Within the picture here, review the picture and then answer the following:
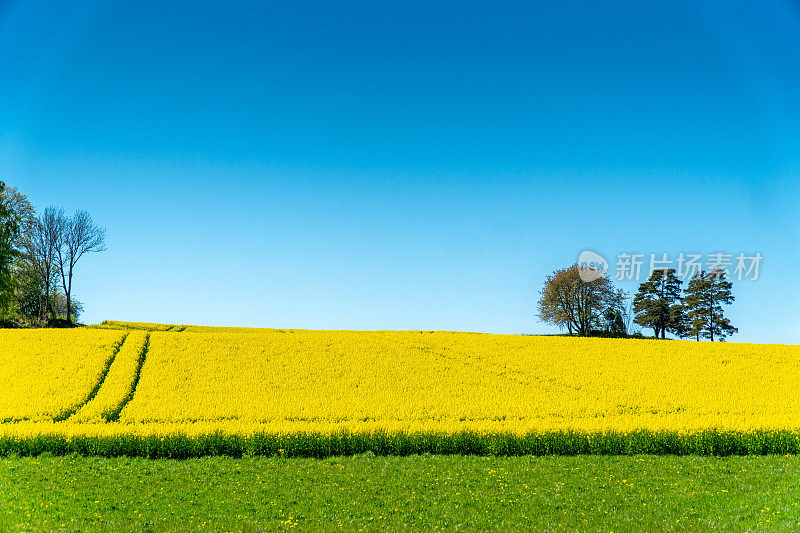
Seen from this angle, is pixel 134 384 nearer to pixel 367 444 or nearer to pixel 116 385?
pixel 116 385

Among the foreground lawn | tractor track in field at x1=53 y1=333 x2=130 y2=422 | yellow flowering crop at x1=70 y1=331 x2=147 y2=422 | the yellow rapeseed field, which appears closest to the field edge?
the yellow rapeseed field

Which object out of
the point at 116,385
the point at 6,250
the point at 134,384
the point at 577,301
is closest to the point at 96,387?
the point at 116,385

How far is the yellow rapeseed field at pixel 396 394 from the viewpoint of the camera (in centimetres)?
1786

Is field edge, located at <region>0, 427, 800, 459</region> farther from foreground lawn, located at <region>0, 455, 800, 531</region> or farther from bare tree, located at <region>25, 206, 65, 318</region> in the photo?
bare tree, located at <region>25, 206, 65, 318</region>

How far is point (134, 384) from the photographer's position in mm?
24328

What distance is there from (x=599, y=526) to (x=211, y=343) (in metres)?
24.4

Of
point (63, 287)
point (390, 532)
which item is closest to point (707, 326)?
point (390, 532)

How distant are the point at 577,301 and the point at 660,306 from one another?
31.8 feet

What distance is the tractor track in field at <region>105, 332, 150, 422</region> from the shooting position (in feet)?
67.3

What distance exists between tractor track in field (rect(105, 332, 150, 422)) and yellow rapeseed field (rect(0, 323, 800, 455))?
9 cm

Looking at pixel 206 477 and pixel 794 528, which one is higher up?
pixel 794 528

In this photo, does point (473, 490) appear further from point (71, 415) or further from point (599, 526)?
point (71, 415)

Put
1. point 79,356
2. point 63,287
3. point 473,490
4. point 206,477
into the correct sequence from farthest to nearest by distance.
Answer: point 63,287 < point 79,356 < point 206,477 < point 473,490

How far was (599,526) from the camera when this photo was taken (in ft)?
38.9
